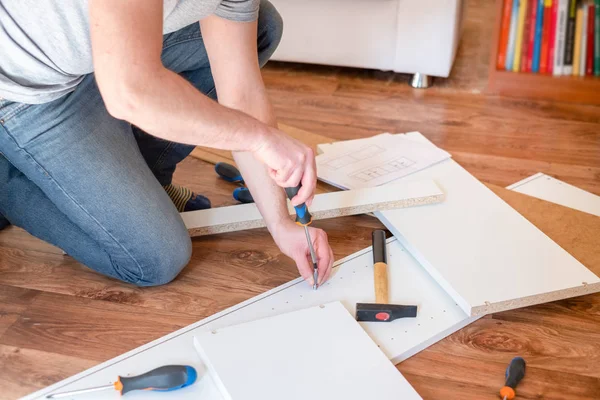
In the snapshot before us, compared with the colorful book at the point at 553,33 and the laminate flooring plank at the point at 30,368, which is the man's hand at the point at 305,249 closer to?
the laminate flooring plank at the point at 30,368

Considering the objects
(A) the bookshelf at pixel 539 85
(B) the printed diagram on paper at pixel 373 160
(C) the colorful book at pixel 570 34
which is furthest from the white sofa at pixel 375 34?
(B) the printed diagram on paper at pixel 373 160

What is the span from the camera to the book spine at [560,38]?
2562 millimetres

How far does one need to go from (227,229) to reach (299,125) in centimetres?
74

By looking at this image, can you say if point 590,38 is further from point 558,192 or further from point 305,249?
point 305,249

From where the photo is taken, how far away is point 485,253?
158cm

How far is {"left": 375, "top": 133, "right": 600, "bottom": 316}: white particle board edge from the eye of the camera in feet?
4.82

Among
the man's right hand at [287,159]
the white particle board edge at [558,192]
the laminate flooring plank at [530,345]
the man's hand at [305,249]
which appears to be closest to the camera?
the man's right hand at [287,159]

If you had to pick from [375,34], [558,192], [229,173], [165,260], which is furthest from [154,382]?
[375,34]

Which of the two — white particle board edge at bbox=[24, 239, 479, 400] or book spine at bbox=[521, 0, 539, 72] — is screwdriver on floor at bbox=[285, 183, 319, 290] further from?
book spine at bbox=[521, 0, 539, 72]

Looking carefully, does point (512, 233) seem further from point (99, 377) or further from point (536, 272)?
point (99, 377)

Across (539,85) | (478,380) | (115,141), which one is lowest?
(478,380)

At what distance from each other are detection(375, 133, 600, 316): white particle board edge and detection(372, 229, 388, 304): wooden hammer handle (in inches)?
2.3

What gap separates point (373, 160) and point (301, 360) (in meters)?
0.89

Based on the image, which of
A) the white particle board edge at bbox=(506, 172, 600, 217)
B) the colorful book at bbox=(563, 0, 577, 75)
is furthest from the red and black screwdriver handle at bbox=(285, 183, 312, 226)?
the colorful book at bbox=(563, 0, 577, 75)
